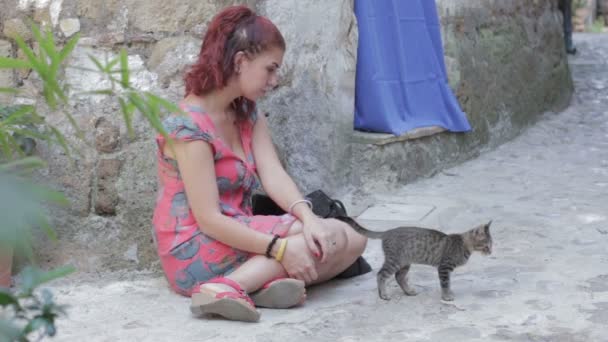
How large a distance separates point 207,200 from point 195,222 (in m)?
0.16

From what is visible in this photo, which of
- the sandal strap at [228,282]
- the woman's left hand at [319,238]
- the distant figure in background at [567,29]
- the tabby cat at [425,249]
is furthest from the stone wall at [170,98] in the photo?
the distant figure in background at [567,29]

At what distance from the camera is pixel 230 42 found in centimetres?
310

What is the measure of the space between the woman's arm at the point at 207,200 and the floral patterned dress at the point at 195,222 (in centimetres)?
5

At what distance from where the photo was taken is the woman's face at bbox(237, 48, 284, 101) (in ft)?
10.2

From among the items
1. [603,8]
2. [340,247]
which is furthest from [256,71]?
[603,8]

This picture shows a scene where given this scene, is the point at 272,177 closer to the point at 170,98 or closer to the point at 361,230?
the point at 361,230

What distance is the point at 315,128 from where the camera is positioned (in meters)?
4.28

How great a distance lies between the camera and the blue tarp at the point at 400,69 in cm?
466

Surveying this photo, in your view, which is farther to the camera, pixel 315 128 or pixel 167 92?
pixel 315 128

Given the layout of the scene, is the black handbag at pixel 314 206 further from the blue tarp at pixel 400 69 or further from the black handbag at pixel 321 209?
the blue tarp at pixel 400 69

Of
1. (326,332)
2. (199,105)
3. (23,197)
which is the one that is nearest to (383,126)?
(199,105)

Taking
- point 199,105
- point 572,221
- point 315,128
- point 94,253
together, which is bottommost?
point 572,221

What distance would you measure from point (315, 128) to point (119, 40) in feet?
3.54

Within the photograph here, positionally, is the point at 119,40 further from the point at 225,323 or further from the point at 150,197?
the point at 225,323
